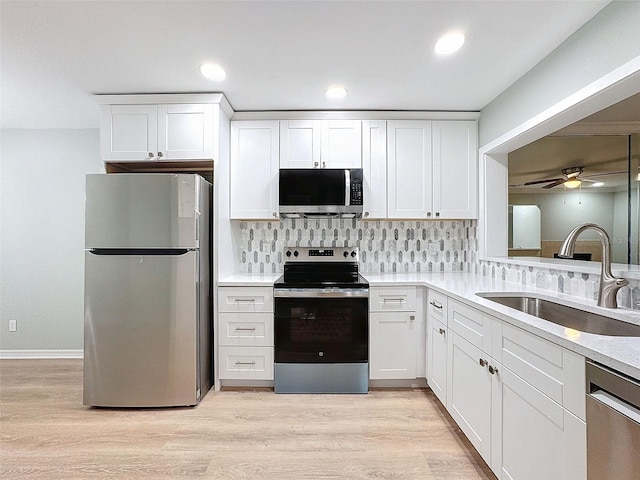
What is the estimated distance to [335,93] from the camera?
2.63m

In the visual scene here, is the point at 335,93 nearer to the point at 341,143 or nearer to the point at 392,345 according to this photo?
the point at 341,143

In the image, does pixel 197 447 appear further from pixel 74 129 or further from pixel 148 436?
pixel 74 129

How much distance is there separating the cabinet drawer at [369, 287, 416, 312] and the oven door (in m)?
0.08

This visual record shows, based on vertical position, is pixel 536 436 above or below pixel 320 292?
below

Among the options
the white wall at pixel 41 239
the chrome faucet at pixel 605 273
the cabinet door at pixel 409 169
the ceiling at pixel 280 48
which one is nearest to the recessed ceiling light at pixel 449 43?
the ceiling at pixel 280 48

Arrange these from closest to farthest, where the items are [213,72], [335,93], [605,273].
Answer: [605,273] → [213,72] → [335,93]

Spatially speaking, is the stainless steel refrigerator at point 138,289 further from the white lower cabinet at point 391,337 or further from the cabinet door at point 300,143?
the white lower cabinet at point 391,337

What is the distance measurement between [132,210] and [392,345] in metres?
2.21

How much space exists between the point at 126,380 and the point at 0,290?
2226 millimetres

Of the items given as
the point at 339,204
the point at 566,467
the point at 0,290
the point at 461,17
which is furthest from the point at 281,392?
the point at 0,290

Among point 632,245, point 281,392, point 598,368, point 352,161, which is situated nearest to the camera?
point 598,368

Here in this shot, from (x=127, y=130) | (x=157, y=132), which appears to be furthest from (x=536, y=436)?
(x=127, y=130)

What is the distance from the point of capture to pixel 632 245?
2.84 m

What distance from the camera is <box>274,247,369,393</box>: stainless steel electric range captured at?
2.65m
